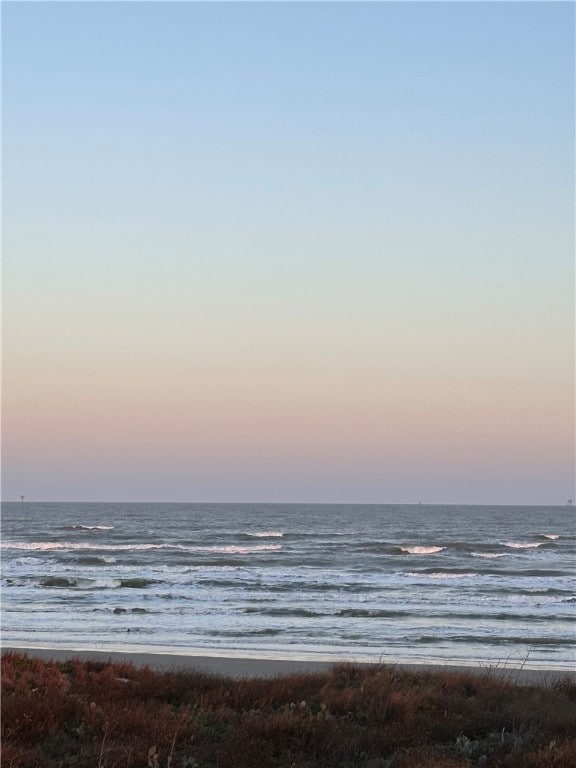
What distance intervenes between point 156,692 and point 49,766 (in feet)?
9.98

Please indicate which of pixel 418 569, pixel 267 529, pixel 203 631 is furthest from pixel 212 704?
pixel 267 529

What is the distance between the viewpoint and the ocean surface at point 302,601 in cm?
2012

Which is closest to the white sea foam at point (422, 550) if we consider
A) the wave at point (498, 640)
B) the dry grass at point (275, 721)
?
the wave at point (498, 640)

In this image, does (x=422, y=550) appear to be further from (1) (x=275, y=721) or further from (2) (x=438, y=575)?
(1) (x=275, y=721)

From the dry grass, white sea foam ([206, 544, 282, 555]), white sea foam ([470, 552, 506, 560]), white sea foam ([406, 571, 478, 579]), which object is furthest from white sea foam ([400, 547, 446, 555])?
the dry grass

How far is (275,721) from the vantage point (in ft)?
28.3

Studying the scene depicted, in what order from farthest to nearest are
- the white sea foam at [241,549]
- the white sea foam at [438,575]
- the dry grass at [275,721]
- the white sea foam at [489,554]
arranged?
the white sea foam at [241,549] < the white sea foam at [489,554] < the white sea foam at [438,575] < the dry grass at [275,721]

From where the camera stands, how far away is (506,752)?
27.0 feet

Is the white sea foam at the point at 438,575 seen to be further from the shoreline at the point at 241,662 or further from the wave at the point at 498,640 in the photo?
the shoreline at the point at 241,662

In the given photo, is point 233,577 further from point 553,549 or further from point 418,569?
point 553,549

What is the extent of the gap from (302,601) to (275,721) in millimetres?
20795

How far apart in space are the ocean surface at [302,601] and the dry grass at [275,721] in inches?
220

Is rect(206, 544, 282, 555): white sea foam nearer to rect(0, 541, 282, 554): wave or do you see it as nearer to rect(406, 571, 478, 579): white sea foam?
rect(0, 541, 282, 554): wave

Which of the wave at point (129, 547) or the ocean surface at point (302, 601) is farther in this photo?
the wave at point (129, 547)
